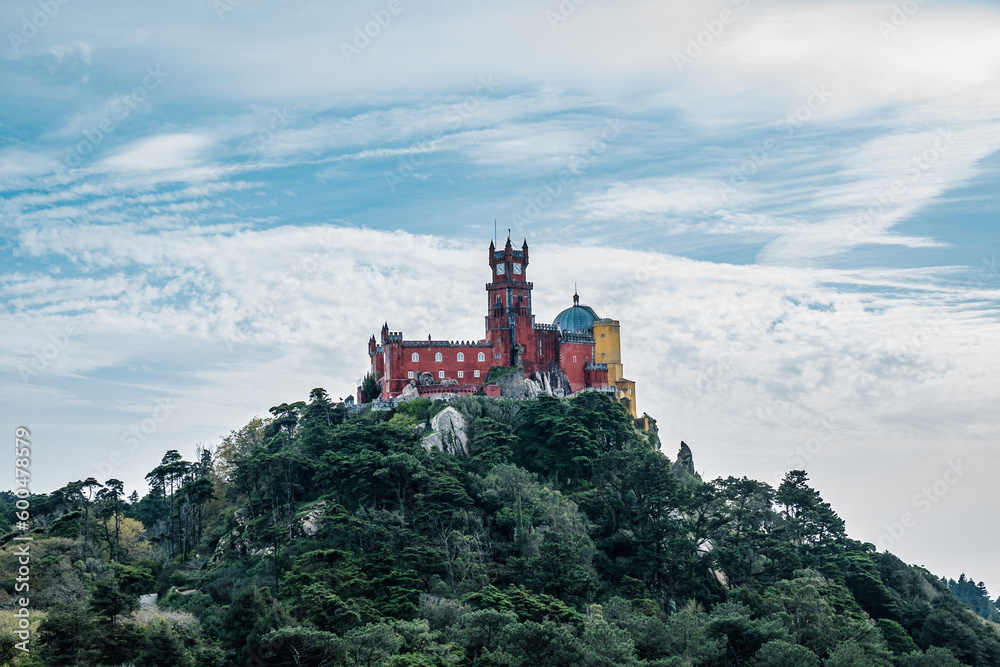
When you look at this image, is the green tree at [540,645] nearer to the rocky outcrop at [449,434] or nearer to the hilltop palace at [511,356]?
the rocky outcrop at [449,434]

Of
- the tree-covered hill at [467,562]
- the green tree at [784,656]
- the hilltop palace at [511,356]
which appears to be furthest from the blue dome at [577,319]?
the green tree at [784,656]

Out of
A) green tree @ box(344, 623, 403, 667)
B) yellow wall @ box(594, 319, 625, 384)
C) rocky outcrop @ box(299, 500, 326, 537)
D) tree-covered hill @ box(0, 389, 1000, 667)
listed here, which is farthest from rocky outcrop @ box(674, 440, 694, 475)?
green tree @ box(344, 623, 403, 667)

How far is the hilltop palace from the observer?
332 ft

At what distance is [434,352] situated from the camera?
335 ft

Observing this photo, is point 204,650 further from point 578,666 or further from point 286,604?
point 578,666

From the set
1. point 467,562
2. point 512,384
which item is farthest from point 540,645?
point 512,384

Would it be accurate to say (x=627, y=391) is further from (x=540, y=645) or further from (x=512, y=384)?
(x=540, y=645)

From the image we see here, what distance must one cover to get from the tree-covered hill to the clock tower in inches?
324

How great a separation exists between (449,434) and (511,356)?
48.4 ft

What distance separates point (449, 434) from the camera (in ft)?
300

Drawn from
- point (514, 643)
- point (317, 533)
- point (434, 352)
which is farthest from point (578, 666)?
point (434, 352)

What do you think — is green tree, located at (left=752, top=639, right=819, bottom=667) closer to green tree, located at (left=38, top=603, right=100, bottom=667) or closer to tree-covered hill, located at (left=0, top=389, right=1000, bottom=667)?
tree-covered hill, located at (left=0, top=389, right=1000, bottom=667)

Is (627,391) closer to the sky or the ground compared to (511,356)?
closer to the ground

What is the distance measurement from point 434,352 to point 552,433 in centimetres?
1702
